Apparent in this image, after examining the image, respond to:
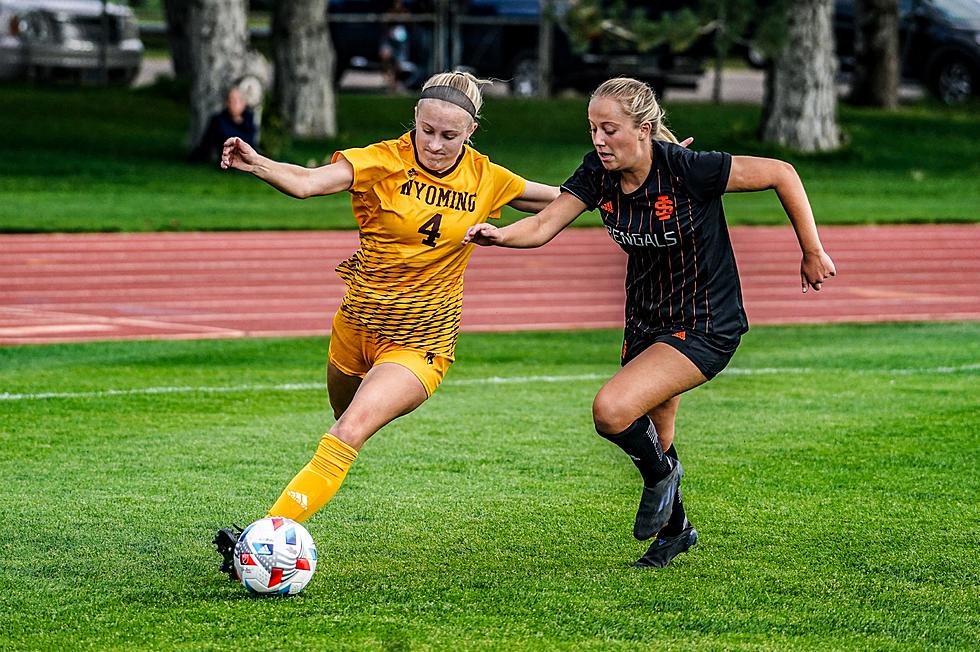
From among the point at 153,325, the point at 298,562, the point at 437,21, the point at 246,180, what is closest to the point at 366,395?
the point at 298,562

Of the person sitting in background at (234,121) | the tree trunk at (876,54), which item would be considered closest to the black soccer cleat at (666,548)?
the person sitting in background at (234,121)

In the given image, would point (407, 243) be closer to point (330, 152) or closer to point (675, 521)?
→ point (675, 521)

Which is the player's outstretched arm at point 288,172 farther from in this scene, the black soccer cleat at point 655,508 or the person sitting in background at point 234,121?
the person sitting in background at point 234,121

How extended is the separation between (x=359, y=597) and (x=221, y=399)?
4496 mm

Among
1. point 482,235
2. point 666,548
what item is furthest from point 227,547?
point 666,548

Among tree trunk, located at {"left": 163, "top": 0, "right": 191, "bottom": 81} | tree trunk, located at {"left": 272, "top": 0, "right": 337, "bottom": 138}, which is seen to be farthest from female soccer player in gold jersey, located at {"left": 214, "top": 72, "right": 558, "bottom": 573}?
tree trunk, located at {"left": 163, "top": 0, "right": 191, "bottom": 81}

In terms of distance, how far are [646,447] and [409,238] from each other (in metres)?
1.23

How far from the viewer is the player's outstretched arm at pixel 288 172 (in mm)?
5781

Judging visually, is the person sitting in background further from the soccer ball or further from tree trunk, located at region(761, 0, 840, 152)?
the soccer ball

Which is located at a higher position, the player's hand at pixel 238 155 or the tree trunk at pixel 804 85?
the player's hand at pixel 238 155

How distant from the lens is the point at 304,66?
25922 millimetres

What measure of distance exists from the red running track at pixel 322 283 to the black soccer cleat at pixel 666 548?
717 centimetres

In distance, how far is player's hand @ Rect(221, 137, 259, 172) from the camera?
576cm

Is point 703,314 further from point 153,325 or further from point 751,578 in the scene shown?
point 153,325
